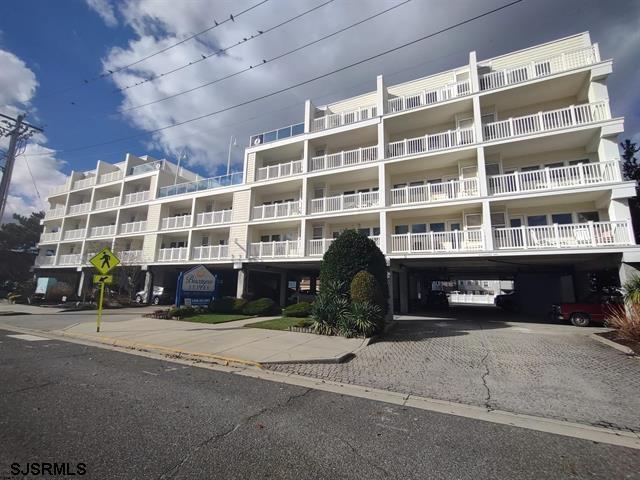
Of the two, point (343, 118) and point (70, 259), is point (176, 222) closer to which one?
point (70, 259)

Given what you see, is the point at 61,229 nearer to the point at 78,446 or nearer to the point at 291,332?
the point at 291,332

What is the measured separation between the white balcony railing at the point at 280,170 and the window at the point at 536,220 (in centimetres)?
1463

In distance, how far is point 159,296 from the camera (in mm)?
27219

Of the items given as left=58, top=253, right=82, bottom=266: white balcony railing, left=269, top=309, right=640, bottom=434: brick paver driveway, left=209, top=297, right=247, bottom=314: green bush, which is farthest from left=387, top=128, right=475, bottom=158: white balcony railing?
left=58, top=253, right=82, bottom=266: white balcony railing

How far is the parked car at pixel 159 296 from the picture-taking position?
2708 centimetres

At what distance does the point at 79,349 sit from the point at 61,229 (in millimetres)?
36539

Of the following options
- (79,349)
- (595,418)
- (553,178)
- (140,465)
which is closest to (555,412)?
(595,418)

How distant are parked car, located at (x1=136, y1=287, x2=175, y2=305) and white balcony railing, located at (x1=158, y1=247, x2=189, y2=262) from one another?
9.87 ft

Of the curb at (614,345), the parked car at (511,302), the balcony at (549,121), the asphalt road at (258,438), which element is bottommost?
the asphalt road at (258,438)

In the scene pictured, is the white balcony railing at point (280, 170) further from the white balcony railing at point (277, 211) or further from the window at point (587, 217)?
the window at point (587, 217)

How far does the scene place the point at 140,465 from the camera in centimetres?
304

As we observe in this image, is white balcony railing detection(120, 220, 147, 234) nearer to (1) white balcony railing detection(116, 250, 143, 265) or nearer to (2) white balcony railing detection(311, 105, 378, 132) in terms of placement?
(1) white balcony railing detection(116, 250, 143, 265)

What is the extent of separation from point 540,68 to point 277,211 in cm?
1759

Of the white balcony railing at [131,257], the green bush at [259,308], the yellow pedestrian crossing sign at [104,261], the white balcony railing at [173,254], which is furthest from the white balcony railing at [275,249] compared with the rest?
the white balcony railing at [131,257]
